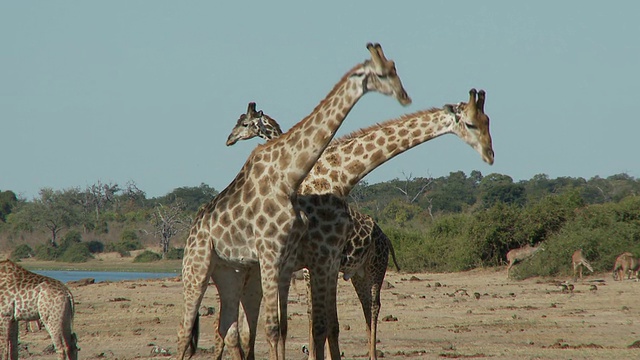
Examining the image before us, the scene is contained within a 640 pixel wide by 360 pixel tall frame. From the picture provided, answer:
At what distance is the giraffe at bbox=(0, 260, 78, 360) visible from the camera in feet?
38.7

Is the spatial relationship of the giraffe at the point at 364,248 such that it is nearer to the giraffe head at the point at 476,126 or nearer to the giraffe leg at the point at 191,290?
the giraffe head at the point at 476,126

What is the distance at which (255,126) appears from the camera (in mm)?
12984

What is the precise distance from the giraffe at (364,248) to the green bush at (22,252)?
4002cm

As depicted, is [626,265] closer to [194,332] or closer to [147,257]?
[194,332]

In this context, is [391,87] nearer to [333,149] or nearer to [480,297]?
[333,149]

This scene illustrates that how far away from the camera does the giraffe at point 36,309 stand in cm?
1179

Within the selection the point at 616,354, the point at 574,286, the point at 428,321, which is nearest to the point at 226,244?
the point at 616,354

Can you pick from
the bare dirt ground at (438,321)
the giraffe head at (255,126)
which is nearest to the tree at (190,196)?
the bare dirt ground at (438,321)

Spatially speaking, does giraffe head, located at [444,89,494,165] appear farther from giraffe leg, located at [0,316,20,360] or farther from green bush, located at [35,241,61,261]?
green bush, located at [35,241,61,261]

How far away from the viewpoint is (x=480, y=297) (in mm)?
20906

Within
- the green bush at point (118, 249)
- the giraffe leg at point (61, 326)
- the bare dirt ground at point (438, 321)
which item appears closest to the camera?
the giraffe leg at point (61, 326)

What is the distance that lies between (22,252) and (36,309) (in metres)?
41.7

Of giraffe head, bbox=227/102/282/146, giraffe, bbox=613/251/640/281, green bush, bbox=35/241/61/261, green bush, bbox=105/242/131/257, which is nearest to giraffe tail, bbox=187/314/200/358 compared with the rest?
giraffe head, bbox=227/102/282/146

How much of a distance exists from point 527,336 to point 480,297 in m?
6.46
